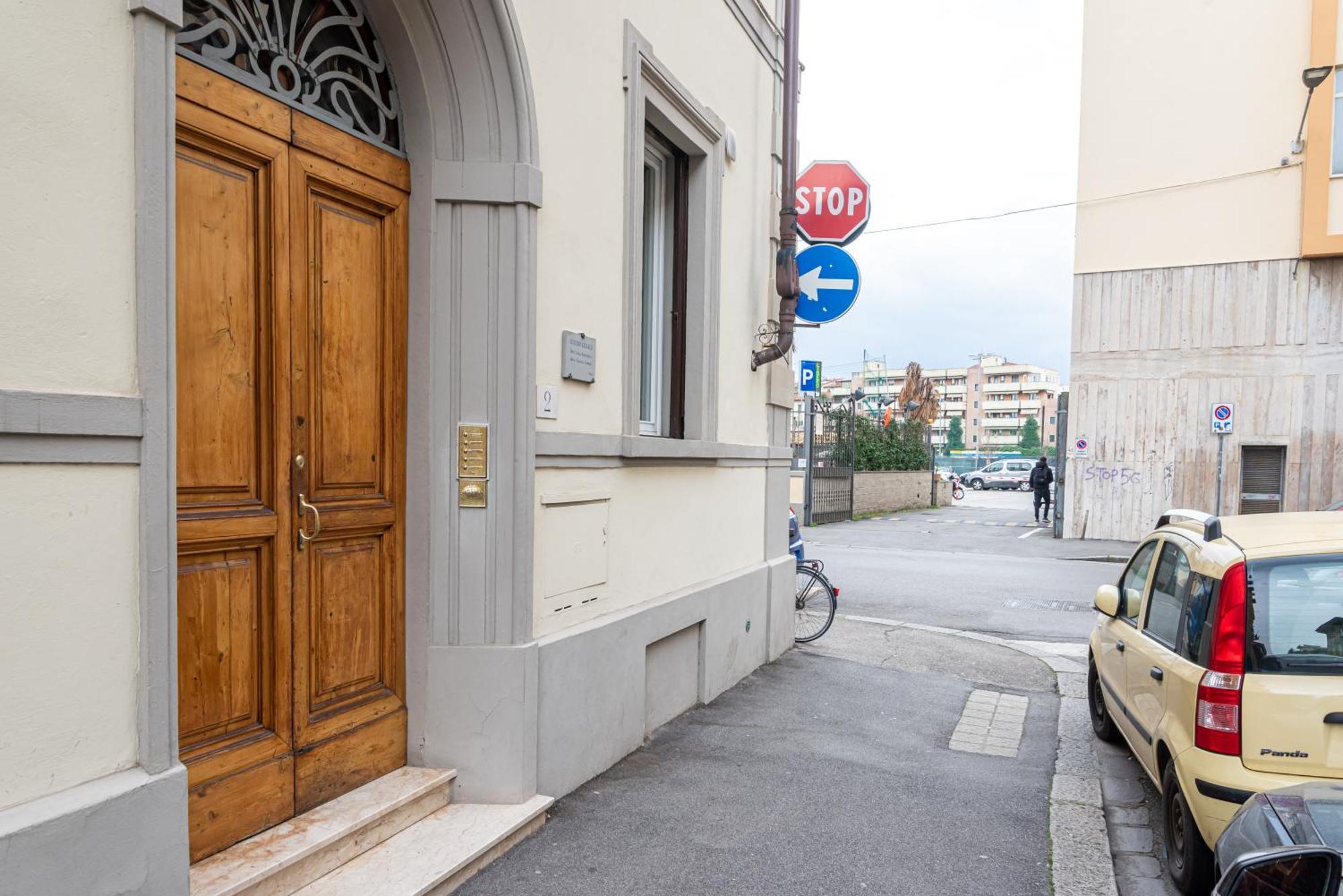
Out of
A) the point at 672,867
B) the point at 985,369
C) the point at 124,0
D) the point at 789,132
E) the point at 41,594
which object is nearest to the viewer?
the point at 41,594

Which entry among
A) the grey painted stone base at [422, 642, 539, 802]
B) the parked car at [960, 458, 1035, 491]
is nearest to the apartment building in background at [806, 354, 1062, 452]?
the parked car at [960, 458, 1035, 491]

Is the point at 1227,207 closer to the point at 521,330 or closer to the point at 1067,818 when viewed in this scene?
the point at 1067,818

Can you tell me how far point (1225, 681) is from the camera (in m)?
3.61

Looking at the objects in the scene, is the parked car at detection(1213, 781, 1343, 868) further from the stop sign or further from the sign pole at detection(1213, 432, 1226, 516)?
the sign pole at detection(1213, 432, 1226, 516)

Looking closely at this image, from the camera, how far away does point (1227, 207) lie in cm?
1927

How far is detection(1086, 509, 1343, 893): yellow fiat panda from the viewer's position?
11.5 feet

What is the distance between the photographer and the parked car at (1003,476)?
51.8 meters

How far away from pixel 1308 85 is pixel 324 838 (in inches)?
847

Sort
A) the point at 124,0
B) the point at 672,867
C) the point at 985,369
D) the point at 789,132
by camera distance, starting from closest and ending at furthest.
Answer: the point at 124,0
the point at 672,867
the point at 789,132
the point at 985,369

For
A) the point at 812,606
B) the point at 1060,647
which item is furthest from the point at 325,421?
the point at 1060,647

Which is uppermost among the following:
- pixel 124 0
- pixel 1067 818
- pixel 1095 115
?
pixel 1095 115

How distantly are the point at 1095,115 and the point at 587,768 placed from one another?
20.3 m

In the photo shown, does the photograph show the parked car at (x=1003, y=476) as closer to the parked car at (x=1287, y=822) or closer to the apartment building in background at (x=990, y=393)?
the parked car at (x=1287, y=822)

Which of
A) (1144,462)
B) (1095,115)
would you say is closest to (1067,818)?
(1144,462)
